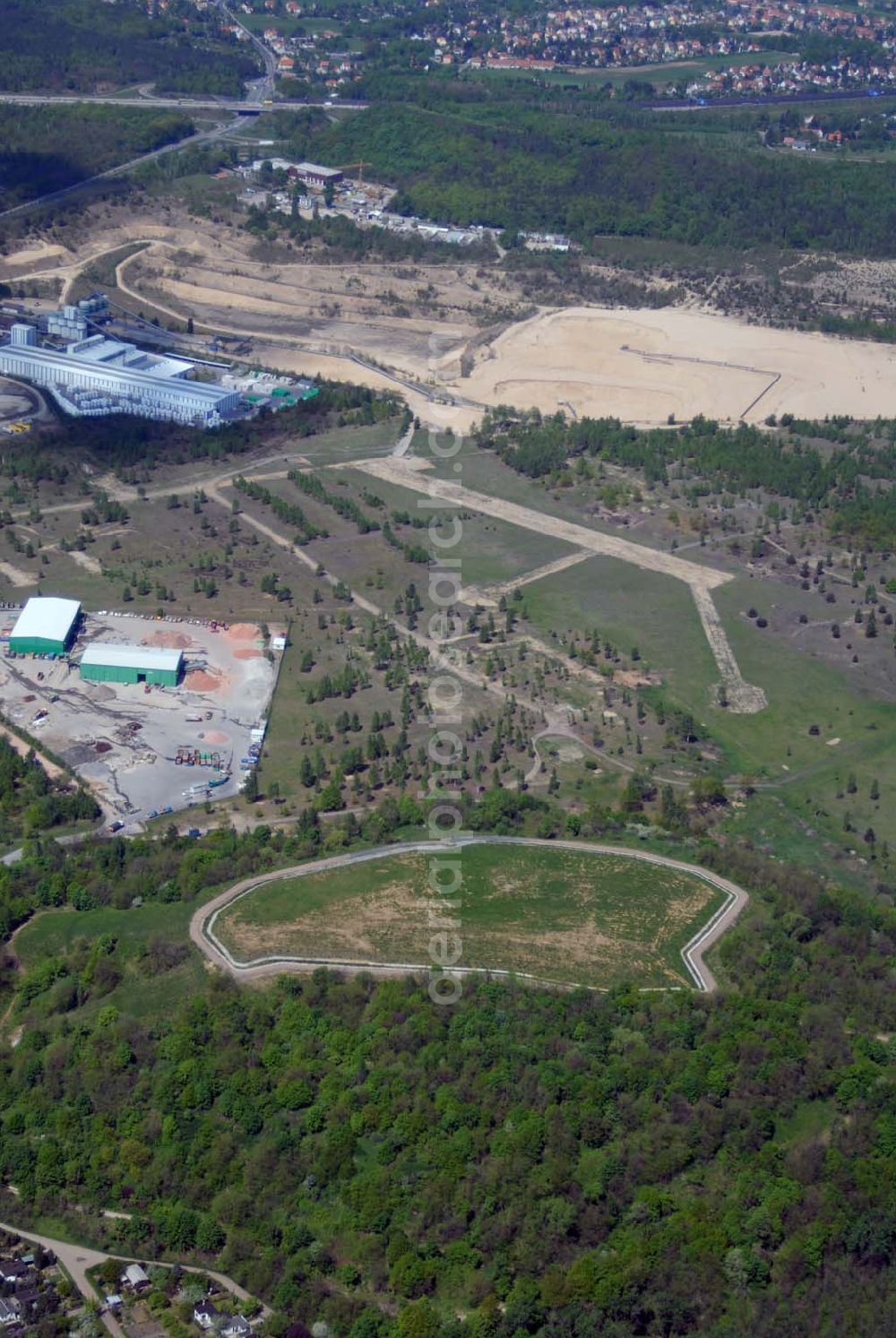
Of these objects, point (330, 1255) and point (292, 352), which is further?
point (292, 352)

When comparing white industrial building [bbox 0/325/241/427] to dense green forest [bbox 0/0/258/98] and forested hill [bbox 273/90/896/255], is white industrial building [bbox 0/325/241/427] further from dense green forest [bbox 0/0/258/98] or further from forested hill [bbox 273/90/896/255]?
dense green forest [bbox 0/0/258/98]

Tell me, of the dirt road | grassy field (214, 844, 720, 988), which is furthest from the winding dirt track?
the dirt road

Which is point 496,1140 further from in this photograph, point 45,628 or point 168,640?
point 45,628

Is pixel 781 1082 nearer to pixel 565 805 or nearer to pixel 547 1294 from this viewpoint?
pixel 547 1294

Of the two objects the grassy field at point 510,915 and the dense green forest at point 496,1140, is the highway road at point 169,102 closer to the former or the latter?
the grassy field at point 510,915

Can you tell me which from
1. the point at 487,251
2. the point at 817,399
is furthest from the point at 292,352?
the point at 817,399

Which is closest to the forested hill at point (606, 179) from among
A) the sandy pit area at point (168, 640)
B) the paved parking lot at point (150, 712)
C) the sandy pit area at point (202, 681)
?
the sandy pit area at point (168, 640)

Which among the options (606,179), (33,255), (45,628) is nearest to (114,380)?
(33,255)
